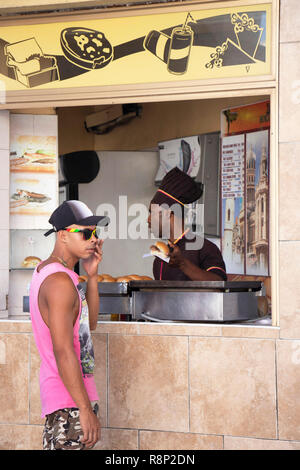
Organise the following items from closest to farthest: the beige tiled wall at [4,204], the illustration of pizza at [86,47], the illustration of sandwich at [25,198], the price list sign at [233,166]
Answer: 1. the illustration of pizza at [86,47]
2. the beige tiled wall at [4,204]
3. the illustration of sandwich at [25,198]
4. the price list sign at [233,166]

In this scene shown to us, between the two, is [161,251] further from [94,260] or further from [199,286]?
[94,260]

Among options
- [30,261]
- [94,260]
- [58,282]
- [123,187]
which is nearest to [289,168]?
[94,260]

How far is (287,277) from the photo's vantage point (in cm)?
410

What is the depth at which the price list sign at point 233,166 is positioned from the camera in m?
5.70

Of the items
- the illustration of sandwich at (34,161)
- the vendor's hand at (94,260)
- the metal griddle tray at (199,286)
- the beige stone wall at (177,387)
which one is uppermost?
the illustration of sandwich at (34,161)

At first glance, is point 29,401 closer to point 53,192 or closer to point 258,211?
point 53,192

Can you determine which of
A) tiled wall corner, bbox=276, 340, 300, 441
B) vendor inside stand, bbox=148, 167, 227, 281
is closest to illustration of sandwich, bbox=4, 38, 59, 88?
vendor inside stand, bbox=148, 167, 227, 281

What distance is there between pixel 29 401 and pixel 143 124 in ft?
10.3

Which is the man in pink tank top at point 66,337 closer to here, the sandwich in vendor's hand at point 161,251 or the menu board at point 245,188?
the sandwich in vendor's hand at point 161,251

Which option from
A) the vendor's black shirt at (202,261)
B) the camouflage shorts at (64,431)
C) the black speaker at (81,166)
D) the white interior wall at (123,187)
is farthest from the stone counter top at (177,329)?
the black speaker at (81,166)

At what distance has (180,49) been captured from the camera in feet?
14.4

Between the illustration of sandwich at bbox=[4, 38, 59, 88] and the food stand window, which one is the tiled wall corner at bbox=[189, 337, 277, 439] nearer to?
the food stand window

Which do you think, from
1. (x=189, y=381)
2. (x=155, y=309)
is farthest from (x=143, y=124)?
(x=189, y=381)

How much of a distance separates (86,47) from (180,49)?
69 cm
